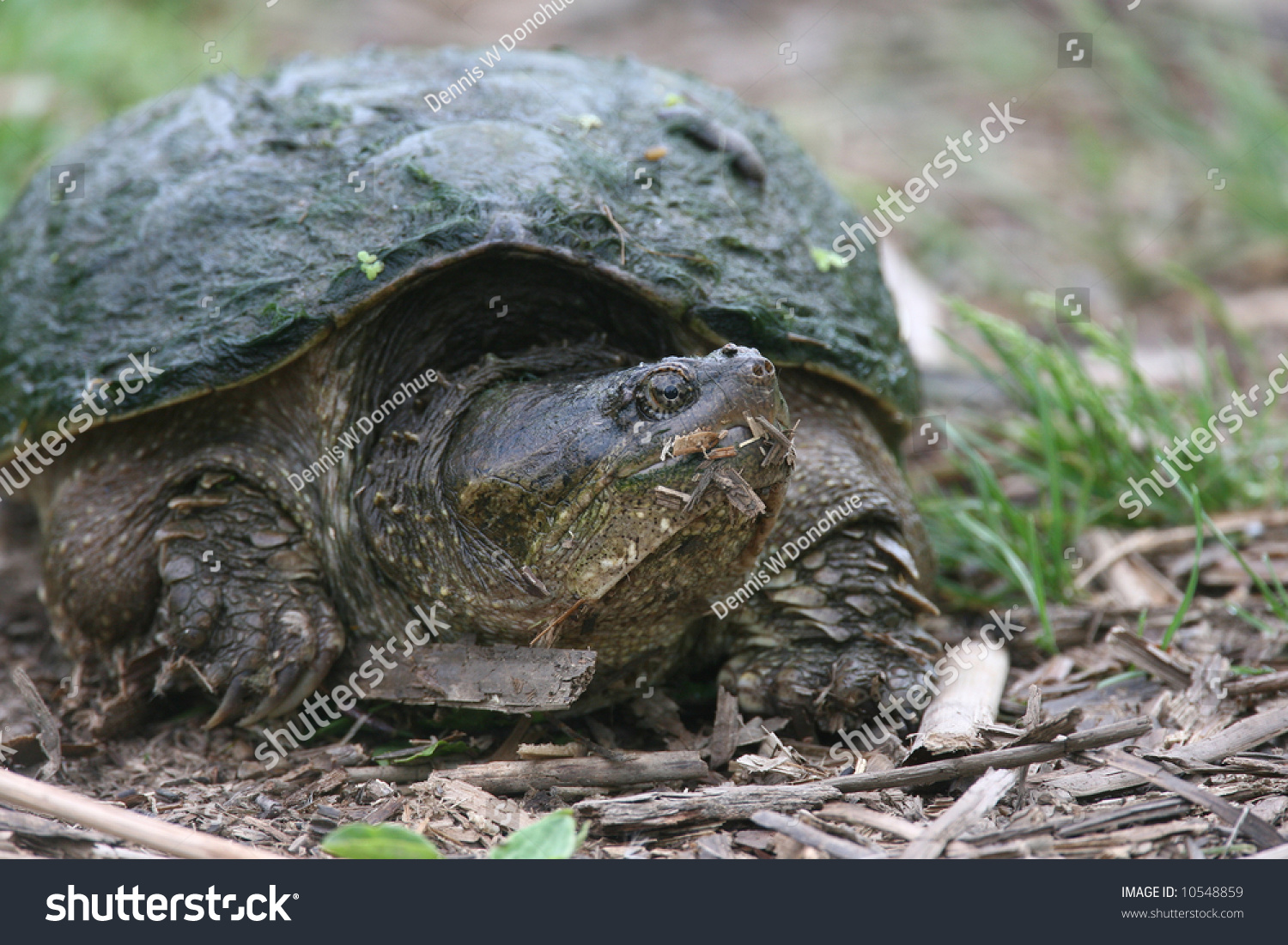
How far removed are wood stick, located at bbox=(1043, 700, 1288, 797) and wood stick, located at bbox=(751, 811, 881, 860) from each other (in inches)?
23.4

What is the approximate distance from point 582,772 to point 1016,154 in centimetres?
760

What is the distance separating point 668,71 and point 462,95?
99cm

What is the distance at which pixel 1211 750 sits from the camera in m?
2.77

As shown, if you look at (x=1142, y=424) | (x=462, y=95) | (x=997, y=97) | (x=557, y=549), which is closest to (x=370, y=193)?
(x=462, y=95)

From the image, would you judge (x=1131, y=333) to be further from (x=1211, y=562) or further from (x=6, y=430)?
(x=6, y=430)

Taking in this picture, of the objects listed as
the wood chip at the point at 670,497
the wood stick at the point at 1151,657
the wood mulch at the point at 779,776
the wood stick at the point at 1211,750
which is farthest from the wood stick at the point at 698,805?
the wood stick at the point at 1151,657

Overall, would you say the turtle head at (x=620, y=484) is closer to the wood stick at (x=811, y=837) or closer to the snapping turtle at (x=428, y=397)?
the snapping turtle at (x=428, y=397)

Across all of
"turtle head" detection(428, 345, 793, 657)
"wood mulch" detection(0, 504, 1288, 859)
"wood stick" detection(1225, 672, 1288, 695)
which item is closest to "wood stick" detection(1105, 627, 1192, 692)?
"wood mulch" detection(0, 504, 1288, 859)

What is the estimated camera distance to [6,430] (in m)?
3.51

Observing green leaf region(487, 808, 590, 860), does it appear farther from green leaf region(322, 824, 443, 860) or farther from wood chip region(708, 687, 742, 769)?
wood chip region(708, 687, 742, 769)

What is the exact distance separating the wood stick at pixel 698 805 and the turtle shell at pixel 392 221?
1236 millimetres

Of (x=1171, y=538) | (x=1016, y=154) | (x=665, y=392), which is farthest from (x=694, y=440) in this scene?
(x=1016, y=154)

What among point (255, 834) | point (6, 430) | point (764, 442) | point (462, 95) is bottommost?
point (255, 834)

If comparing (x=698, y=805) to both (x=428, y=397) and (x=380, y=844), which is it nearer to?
(x=380, y=844)
